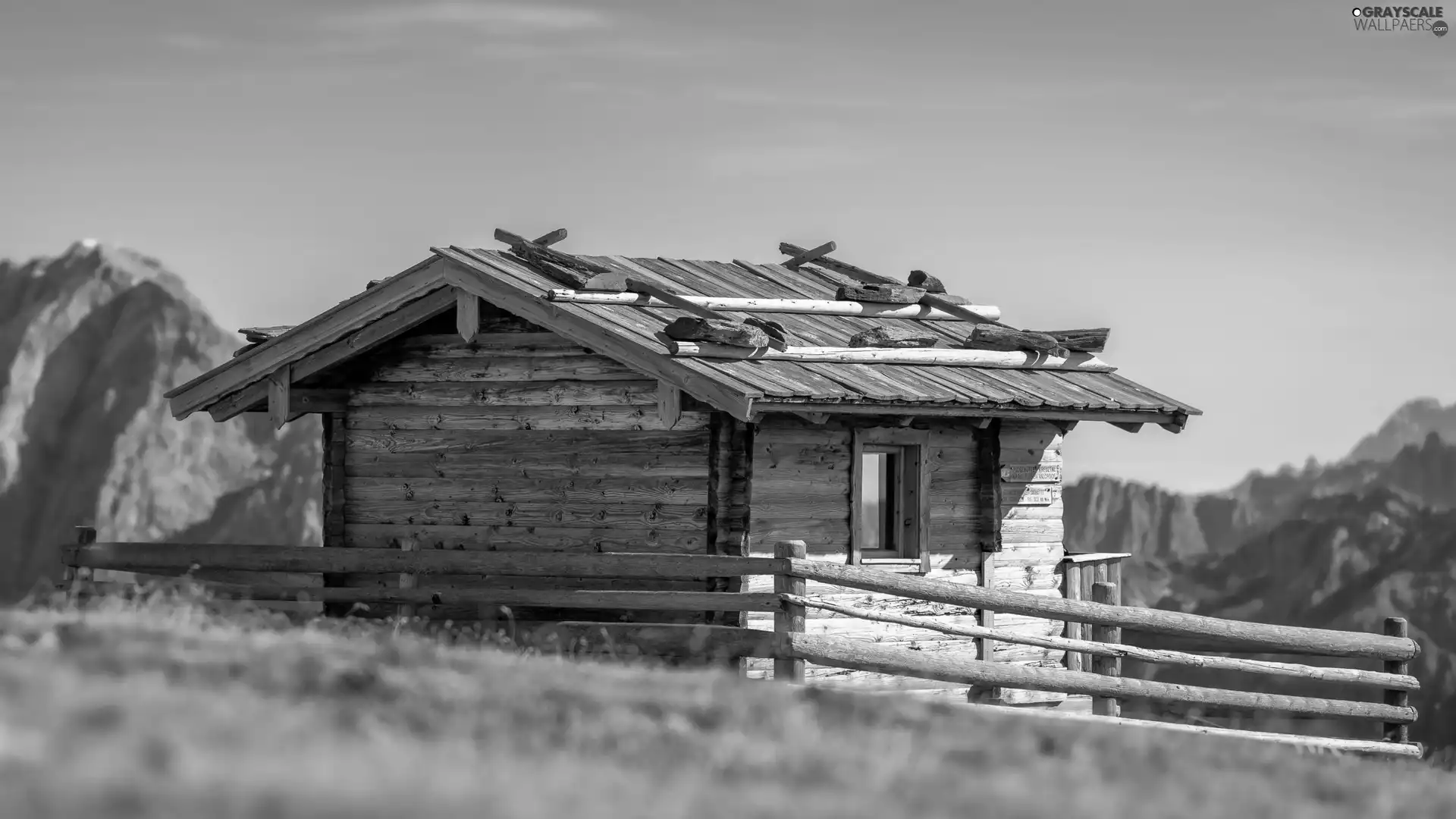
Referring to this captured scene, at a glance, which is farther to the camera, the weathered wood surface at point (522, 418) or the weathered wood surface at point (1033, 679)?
the weathered wood surface at point (522, 418)

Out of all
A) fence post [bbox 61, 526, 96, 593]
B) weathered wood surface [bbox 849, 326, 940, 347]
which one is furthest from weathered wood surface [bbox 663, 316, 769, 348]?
fence post [bbox 61, 526, 96, 593]

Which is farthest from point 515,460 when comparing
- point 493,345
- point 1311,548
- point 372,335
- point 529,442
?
point 1311,548

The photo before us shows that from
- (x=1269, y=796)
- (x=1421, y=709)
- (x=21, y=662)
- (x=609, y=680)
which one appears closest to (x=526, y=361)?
(x=609, y=680)

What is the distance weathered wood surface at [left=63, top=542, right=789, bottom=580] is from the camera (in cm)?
1438

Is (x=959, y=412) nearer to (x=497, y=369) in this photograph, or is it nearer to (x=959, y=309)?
(x=959, y=309)

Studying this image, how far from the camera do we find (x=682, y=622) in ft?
53.4

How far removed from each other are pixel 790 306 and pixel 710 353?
3441mm

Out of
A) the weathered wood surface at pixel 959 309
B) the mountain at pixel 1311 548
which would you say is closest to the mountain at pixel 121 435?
the mountain at pixel 1311 548

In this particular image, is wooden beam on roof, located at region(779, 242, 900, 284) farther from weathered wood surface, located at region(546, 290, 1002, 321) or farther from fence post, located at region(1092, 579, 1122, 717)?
fence post, located at region(1092, 579, 1122, 717)

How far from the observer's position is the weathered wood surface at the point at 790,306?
55.4 ft

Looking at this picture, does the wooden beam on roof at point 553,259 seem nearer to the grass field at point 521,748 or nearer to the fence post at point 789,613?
the fence post at point 789,613

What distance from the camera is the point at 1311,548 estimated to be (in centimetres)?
6506

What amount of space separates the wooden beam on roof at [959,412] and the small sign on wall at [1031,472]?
0.53m

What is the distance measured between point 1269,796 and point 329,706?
501 cm
